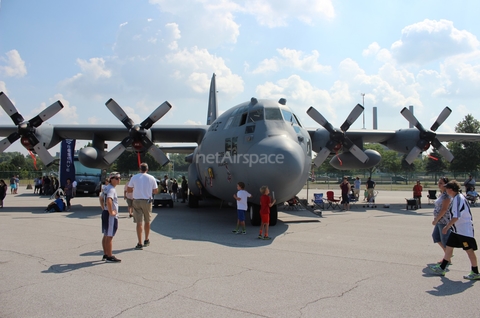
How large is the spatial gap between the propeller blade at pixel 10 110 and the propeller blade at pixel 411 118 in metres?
18.7

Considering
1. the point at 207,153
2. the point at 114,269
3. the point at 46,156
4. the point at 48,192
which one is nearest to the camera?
the point at 114,269

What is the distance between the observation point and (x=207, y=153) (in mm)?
13484

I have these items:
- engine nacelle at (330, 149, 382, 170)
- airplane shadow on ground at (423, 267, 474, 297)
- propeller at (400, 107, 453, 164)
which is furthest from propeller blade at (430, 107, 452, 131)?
airplane shadow on ground at (423, 267, 474, 297)

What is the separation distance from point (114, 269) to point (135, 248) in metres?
1.75

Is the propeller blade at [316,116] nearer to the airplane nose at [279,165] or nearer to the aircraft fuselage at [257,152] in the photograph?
the aircraft fuselage at [257,152]

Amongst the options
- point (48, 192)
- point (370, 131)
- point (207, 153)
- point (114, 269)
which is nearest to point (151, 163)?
point (48, 192)

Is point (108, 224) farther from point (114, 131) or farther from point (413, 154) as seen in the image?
point (413, 154)

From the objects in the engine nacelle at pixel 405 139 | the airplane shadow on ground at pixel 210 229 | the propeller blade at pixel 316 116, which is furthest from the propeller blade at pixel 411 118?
the airplane shadow on ground at pixel 210 229

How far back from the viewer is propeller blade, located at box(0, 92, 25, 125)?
1698cm

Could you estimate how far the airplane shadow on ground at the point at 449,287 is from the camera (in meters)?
5.39

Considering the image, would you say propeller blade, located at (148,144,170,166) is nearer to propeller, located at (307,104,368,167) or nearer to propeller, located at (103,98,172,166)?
propeller, located at (103,98,172,166)

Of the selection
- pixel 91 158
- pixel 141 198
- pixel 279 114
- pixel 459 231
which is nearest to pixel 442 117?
pixel 279 114

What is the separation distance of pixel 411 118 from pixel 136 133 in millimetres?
14244

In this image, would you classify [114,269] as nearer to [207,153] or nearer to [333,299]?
[333,299]
